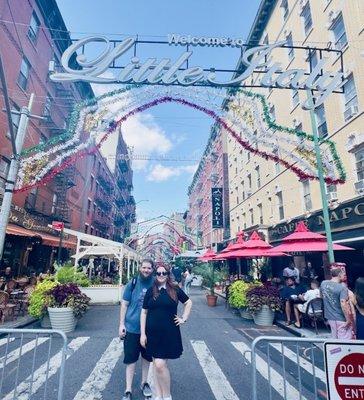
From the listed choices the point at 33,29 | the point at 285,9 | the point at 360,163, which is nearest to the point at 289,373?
the point at 360,163

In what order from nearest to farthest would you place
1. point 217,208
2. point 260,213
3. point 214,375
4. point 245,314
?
point 214,375 → point 245,314 → point 260,213 → point 217,208

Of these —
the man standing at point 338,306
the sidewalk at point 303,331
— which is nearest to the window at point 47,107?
the sidewalk at point 303,331

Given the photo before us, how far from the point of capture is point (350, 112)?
1245cm

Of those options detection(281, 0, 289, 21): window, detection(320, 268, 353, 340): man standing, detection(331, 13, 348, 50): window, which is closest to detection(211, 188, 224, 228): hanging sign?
detection(281, 0, 289, 21): window

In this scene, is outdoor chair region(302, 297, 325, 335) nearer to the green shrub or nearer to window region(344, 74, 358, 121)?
the green shrub

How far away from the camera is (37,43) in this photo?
18906mm

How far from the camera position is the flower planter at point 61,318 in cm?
837

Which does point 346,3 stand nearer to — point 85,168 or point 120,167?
point 85,168

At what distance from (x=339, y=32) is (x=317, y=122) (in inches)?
169

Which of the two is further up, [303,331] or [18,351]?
[303,331]

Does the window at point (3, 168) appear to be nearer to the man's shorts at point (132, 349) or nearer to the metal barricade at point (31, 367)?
the metal barricade at point (31, 367)

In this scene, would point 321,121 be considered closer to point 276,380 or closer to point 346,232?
point 346,232

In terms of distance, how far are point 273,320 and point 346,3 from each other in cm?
1447

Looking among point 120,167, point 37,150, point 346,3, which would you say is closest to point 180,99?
point 37,150
